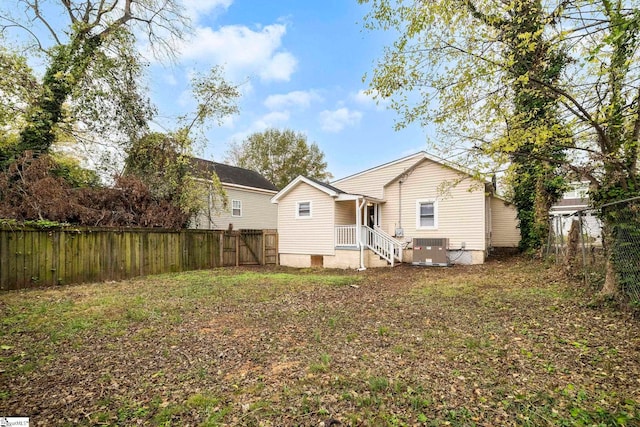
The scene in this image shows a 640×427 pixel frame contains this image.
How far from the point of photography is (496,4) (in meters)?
5.14

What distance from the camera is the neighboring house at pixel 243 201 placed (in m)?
18.0

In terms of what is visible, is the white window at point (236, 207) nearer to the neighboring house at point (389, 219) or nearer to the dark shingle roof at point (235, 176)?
the dark shingle roof at point (235, 176)

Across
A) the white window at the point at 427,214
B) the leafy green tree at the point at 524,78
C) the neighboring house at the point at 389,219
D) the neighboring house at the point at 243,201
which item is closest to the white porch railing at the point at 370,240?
the neighboring house at the point at 389,219

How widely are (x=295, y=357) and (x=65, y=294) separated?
643 centimetres

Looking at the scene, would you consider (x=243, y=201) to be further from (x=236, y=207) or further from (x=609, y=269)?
(x=609, y=269)

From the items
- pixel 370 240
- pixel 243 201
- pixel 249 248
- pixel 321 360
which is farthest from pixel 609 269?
pixel 243 201

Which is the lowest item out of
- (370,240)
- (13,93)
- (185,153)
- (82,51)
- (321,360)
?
(321,360)

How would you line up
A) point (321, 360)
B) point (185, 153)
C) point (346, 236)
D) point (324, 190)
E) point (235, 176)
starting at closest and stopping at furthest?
point (321, 360) < point (185, 153) < point (346, 236) < point (324, 190) < point (235, 176)

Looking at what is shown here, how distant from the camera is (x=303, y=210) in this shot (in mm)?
14086

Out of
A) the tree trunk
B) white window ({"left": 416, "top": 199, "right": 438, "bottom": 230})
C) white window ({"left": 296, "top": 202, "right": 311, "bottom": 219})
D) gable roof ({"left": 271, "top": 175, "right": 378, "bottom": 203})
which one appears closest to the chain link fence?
the tree trunk

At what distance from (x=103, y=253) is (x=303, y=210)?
758cm

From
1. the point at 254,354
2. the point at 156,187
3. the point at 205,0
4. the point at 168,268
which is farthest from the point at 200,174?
the point at 254,354

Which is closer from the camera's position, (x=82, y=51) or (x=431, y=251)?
(x=82, y=51)

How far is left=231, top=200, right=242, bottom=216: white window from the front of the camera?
18516mm
